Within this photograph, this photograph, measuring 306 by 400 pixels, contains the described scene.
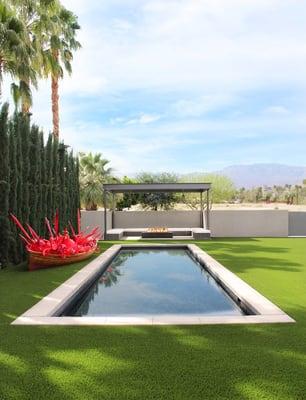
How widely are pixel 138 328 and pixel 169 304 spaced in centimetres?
203

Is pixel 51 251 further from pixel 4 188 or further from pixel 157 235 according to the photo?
pixel 157 235

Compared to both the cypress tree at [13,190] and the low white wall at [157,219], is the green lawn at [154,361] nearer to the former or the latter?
the cypress tree at [13,190]

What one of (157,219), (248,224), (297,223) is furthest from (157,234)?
(297,223)

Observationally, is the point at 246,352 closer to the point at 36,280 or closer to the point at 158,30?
the point at 36,280

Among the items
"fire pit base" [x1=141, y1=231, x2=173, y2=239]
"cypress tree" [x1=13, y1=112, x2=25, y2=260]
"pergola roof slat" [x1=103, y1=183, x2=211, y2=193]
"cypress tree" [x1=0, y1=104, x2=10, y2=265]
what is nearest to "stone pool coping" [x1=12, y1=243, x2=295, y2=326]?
"cypress tree" [x1=0, y1=104, x2=10, y2=265]

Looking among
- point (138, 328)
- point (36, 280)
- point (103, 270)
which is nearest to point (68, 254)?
point (103, 270)

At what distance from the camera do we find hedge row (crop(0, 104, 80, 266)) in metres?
10.3

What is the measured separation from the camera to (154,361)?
3.88m

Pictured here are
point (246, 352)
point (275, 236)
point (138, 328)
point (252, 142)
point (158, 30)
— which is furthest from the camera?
point (252, 142)

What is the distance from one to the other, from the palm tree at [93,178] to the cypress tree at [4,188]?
16.0 m

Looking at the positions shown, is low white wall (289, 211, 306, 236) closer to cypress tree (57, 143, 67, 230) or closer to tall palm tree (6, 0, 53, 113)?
cypress tree (57, 143, 67, 230)

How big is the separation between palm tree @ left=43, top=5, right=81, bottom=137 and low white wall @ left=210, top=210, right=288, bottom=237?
9.06 metres

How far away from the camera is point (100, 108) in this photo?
1650 inches

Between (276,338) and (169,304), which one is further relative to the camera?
(169,304)
